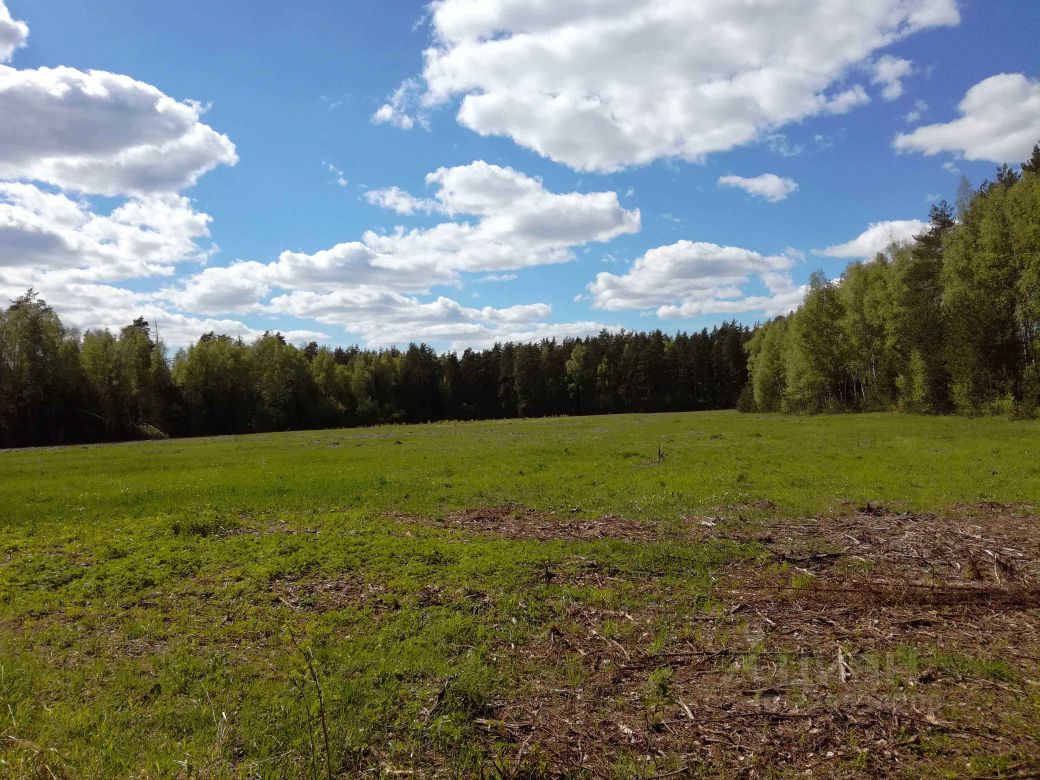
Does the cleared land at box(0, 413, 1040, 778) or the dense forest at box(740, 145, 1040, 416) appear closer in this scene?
the cleared land at box(0, 413, 1040, 778)

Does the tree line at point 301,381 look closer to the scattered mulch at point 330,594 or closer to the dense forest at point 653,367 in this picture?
the dense forest at point 653,367

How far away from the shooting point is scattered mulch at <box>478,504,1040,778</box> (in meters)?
5.62

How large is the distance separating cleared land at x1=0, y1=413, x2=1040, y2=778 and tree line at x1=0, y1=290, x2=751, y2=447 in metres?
70.0

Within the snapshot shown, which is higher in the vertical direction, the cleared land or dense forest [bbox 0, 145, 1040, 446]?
dense forest [bbox 0, 145, 1040, 446]

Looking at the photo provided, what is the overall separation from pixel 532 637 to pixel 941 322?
67.9 m

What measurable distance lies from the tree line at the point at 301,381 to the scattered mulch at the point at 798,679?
88.6 m

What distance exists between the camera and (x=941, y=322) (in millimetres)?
58750

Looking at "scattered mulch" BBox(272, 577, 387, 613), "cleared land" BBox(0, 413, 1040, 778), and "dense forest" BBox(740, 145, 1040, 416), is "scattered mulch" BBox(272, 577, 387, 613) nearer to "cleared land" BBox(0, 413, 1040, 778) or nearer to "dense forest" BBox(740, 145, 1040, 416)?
"cleared land" BBox(0, 413, 1040, 778)

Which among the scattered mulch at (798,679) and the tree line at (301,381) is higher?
the tree line at (301,381)

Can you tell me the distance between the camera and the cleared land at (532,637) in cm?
580

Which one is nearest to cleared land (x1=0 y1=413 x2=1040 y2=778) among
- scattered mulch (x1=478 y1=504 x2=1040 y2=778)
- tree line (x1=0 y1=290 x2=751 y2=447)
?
scattered mulch (x1=478 y1=504 x2=1040 y2=778)

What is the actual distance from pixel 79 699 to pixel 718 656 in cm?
836

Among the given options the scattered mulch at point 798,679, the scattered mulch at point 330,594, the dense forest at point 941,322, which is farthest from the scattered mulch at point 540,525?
the dense forest at point 941,322

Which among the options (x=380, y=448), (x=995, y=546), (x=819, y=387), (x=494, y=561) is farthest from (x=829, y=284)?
(x=494, y=561)
